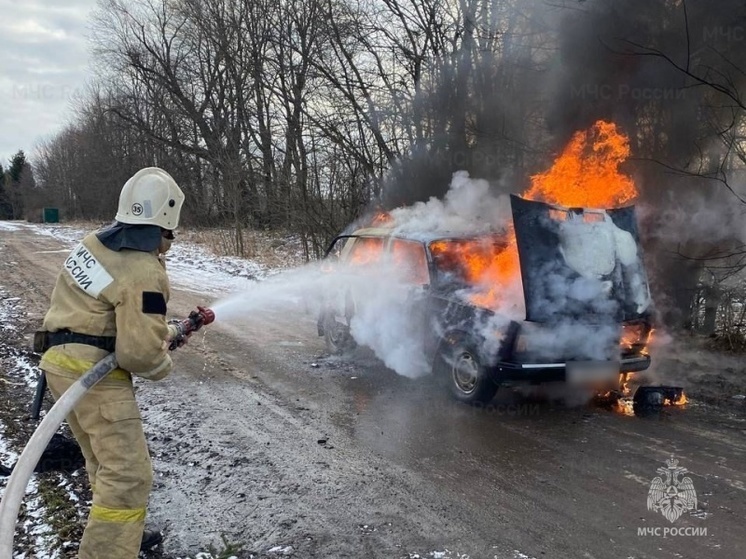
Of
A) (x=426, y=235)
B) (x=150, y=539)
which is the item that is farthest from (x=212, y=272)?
(x=150, y=539)

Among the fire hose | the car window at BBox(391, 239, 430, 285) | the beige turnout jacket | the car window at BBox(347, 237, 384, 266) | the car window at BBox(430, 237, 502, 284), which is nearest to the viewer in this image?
the fire hose

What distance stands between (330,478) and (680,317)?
22.6 ft

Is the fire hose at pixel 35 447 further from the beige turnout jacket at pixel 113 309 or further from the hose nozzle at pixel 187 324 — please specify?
the hose nozzle at pixel 187 324

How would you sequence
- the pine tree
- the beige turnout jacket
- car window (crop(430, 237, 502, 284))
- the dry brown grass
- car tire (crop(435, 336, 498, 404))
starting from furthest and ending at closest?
1. the pine tree
2. the dry brown grass
3. car window (crop(430, 237, 502, 284))
4. car tire (crop(435, 336, 498, 404))
5. the beige turnout jacket

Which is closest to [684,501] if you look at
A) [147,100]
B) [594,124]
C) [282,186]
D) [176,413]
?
[176,413]

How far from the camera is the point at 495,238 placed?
20.3 ft

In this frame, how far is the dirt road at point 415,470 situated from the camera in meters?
3.30

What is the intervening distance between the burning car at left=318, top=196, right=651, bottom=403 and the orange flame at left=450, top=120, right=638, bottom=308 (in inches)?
0.9

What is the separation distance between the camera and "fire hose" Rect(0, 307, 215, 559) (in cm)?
235

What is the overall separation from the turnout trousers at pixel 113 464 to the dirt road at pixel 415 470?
0.68 metres

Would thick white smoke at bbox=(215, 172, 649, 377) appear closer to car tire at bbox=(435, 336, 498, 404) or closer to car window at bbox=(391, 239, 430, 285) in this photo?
car window at bbox=(391, 239, 430, 285)

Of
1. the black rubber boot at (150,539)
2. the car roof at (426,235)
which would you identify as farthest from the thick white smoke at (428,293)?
the black rubber boot at (150,539)

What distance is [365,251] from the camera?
724 cm

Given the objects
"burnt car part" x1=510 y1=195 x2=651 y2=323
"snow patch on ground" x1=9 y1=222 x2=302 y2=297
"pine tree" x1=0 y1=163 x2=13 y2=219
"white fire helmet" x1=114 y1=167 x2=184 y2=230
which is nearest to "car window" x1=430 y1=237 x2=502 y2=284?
"burnt car part" x1=510 y1=195 x2=651 y2=323
